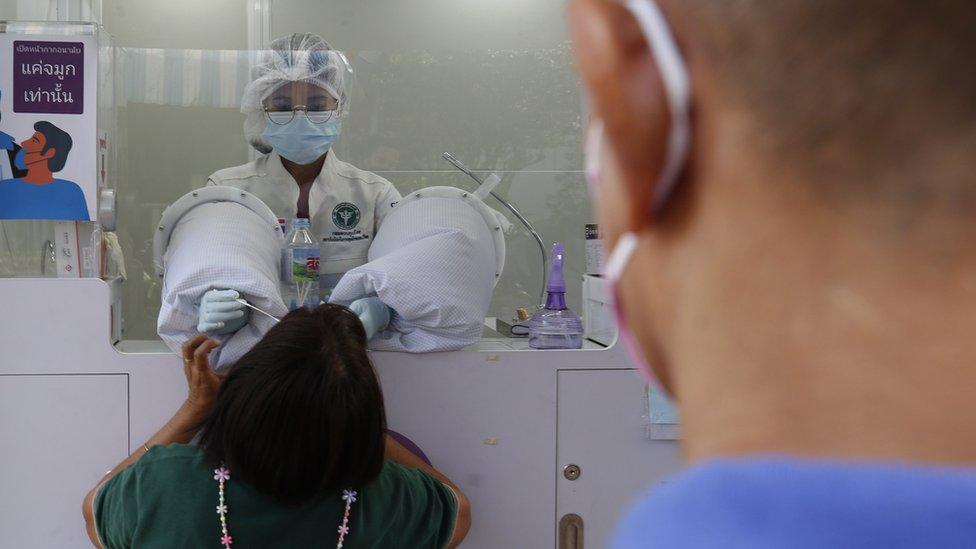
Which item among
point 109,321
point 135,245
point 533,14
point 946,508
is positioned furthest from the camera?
point 533,14

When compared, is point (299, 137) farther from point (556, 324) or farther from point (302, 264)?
point (556, 324)

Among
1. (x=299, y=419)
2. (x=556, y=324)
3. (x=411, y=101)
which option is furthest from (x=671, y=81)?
(x=411, y=101)

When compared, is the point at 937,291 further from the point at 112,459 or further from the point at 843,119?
the point at 112,459

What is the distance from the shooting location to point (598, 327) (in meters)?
2.30

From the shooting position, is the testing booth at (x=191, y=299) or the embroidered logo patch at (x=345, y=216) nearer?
the testing booth at (x=191, y=299)

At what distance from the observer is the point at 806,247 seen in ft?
1.18

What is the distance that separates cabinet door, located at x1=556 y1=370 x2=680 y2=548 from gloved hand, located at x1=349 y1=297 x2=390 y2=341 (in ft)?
1.27

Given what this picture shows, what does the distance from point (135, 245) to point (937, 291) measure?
2.16 metres

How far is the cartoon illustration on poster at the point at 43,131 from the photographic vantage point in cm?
202

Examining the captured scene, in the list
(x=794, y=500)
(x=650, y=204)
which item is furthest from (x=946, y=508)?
(x=650, y=204)

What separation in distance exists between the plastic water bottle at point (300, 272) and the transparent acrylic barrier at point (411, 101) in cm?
27

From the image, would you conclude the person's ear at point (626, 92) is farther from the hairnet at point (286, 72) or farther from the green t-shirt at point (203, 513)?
the hairnet at point (286, 72)

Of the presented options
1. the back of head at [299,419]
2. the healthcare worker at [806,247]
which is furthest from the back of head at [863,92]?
the back of head at [299,419]

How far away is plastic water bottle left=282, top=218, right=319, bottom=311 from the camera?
2219 mm
